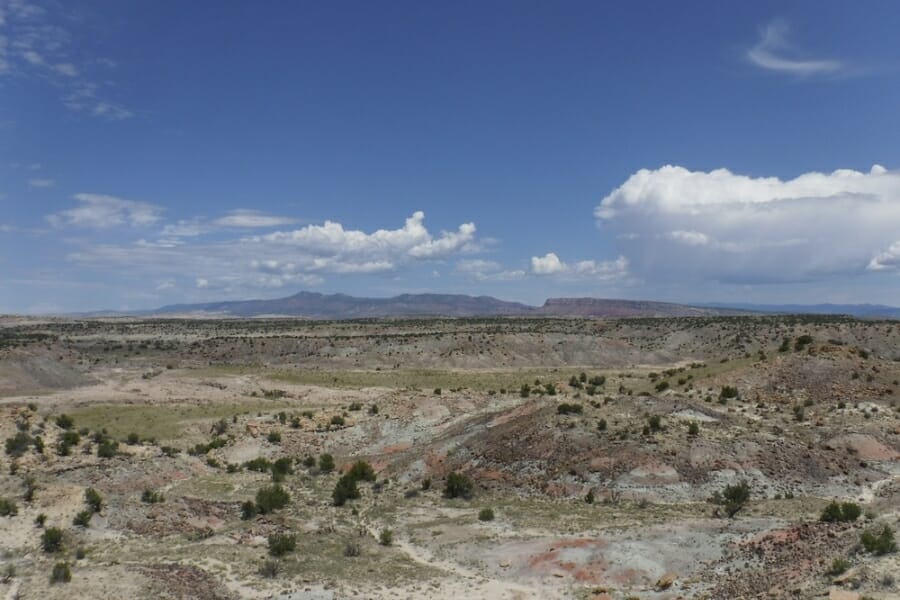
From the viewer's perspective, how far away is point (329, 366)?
9988cm

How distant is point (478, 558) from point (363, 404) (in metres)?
35.9

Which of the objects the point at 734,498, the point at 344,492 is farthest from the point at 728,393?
the point at 344,492

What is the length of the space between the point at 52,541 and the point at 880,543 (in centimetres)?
2606

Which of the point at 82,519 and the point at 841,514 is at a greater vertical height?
the point at 841,514

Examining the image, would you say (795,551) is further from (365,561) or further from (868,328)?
(868,328)

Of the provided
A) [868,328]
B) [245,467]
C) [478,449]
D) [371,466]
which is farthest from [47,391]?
[868,328]

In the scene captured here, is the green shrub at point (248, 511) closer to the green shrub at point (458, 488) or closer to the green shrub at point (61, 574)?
the green shrub at point (61, 574)

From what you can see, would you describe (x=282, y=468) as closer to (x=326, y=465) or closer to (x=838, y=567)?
(x=326, y=465)

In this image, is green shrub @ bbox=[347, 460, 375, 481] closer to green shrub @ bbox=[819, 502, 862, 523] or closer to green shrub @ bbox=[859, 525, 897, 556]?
green shrub @ bbox=[819, 502, 862, 523]

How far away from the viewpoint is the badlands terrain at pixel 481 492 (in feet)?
64.3

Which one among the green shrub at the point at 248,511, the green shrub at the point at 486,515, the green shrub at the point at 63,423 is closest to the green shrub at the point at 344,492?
the green shrub at the point at 248,511

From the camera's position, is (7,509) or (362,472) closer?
(7,509)

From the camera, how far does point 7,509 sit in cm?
2383

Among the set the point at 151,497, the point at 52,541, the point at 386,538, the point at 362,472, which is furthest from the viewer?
the point at 362,472
